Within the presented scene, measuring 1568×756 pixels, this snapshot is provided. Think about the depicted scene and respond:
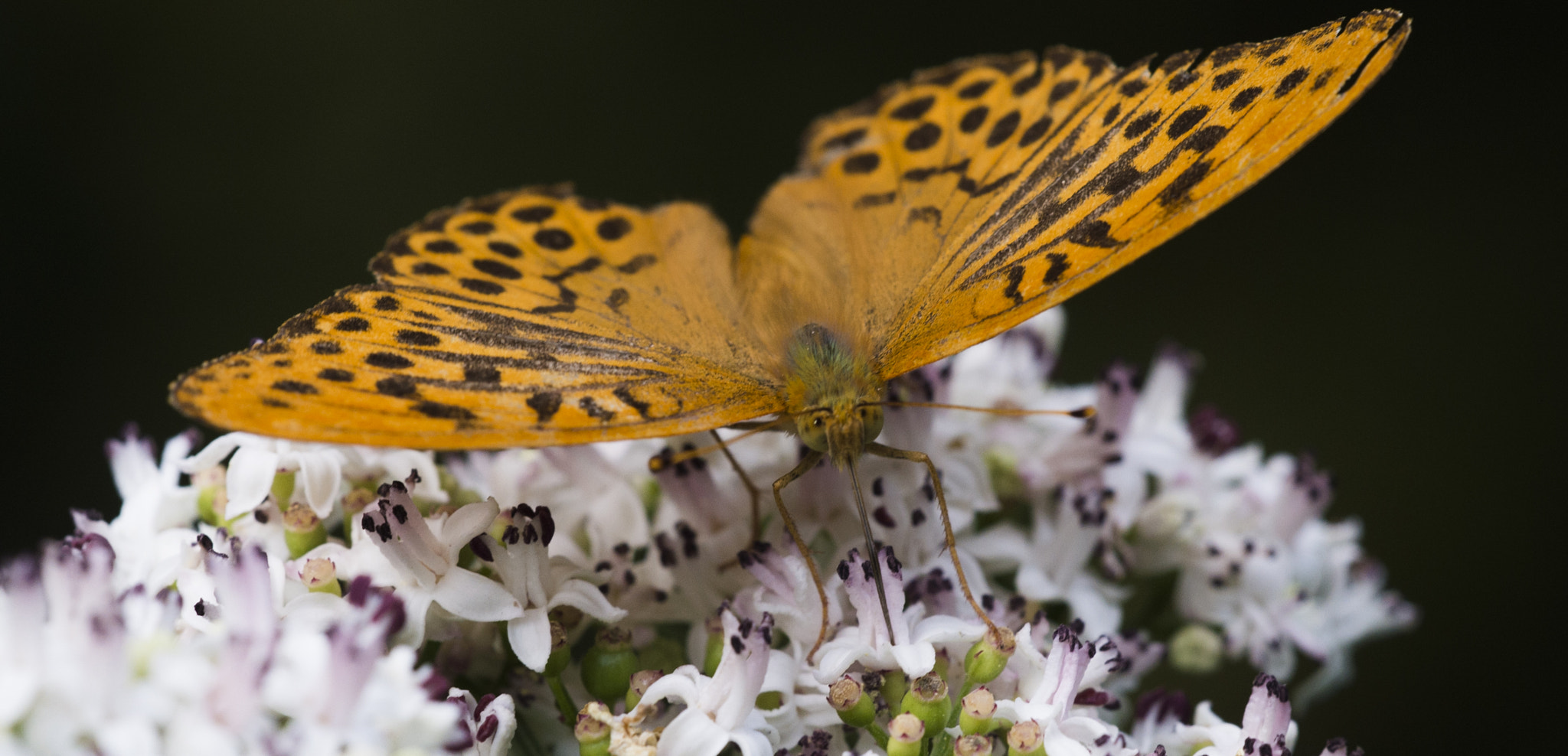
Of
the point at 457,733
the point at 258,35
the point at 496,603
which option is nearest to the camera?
the point at 457,733

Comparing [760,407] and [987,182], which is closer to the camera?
[760,407]

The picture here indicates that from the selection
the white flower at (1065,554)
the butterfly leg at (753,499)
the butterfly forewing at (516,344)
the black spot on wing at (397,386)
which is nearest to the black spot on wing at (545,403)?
the butterfly forewing at (516,344)

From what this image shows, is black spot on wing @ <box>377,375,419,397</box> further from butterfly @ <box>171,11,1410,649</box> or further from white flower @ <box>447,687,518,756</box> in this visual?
white flower @ <box>447,687,518,756</box>

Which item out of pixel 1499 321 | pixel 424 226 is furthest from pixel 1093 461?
pixel 1499 321

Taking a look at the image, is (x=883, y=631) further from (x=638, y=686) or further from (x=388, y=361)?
(x=388, y=361)

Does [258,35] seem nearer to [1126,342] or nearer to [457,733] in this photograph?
[1126,342]

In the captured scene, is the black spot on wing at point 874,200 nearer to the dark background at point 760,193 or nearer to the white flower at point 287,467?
the white flower at point 287,467

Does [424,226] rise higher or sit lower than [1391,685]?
lower
